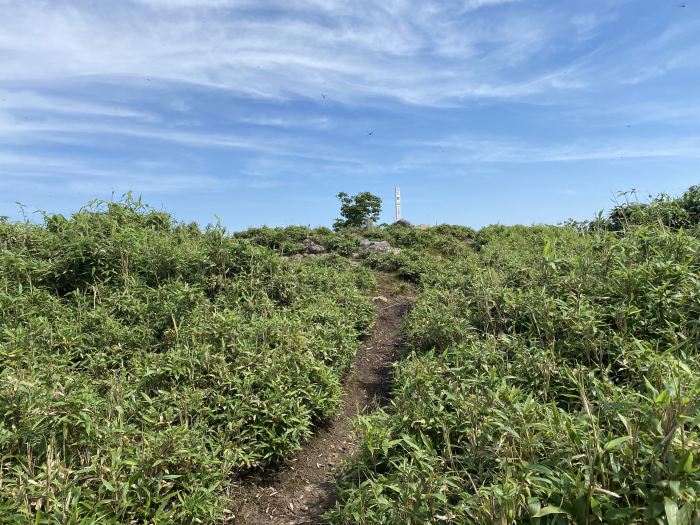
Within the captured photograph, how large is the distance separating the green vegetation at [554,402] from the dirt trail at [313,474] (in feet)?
1.65

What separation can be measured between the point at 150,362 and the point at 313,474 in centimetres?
209

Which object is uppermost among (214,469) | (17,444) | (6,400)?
(6,400)

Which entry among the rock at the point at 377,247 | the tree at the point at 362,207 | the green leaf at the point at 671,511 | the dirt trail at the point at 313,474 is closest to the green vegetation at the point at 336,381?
the green leaf at the point at 671,511

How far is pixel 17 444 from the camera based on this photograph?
121 inches

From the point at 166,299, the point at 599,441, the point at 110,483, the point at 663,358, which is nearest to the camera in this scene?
the point at 599,441

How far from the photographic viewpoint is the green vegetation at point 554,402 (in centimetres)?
221

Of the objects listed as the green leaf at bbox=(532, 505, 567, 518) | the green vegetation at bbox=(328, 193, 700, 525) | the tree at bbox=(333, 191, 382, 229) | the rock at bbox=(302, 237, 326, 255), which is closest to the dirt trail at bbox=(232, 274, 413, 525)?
the green vegetation at bbox=(328, 193, 700, 525)

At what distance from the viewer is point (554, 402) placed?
9.93ft

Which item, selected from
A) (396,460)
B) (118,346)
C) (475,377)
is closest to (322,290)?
(118,346)

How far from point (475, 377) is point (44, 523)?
3.40 m

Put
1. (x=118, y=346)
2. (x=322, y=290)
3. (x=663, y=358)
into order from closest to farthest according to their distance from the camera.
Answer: (x=663, y=358) → (x=118, y=346) → (x=322, y=290)

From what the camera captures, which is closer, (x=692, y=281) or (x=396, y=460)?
(x=396, y=460)

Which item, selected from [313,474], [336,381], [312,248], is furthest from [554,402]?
[312,248]

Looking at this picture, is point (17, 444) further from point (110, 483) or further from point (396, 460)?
point (396, 460)
